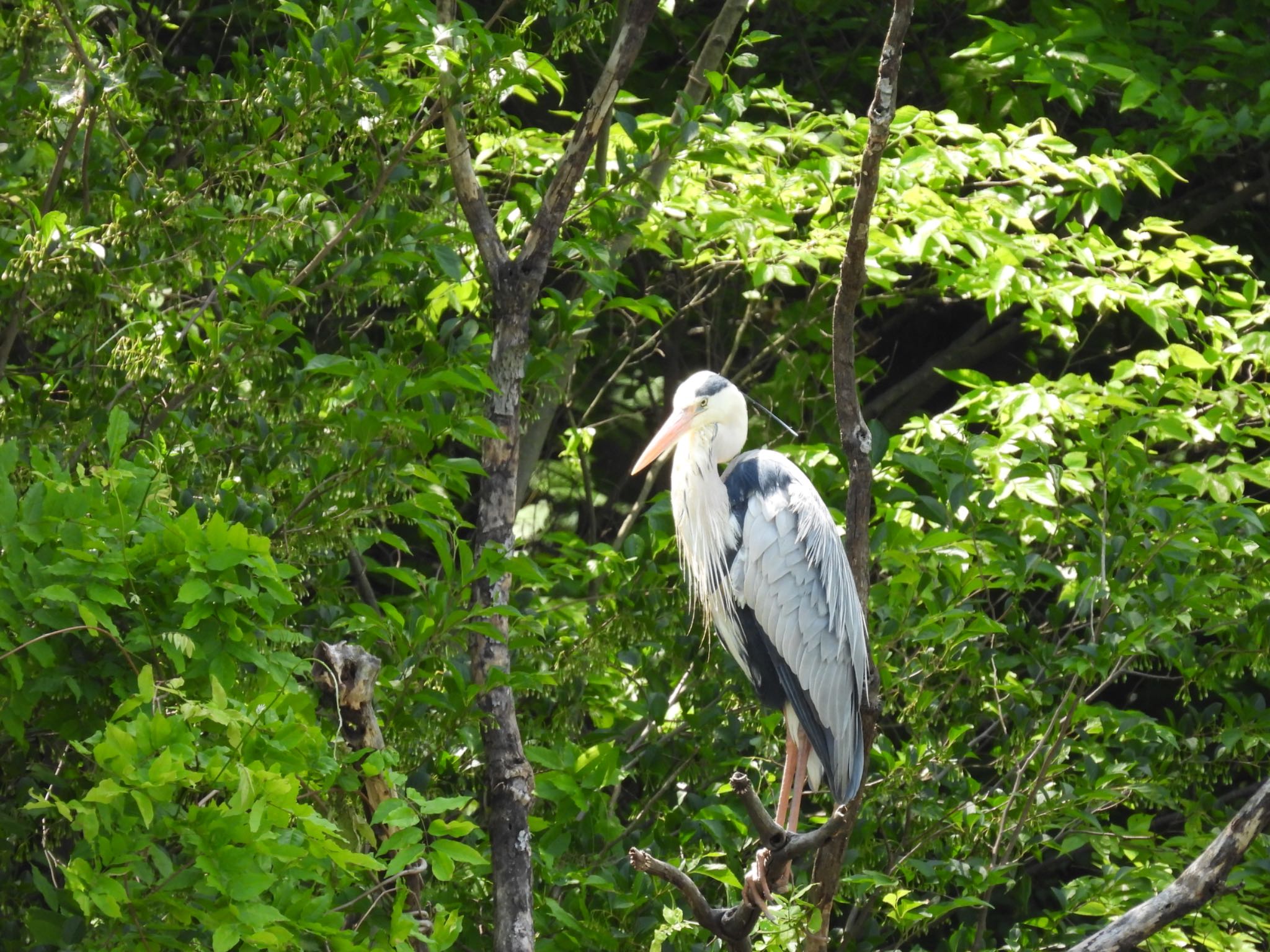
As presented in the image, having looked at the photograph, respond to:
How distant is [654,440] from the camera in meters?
3.47

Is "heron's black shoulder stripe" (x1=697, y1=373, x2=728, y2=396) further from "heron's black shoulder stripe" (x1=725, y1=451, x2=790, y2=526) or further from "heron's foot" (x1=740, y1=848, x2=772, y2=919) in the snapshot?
"heron's foot" (x1=740, y1=848, x2=772, y2=919)

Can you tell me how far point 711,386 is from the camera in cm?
347

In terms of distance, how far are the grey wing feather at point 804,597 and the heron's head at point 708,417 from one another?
0.13 metres

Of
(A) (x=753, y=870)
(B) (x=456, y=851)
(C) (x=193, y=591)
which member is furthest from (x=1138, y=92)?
(C) (x=193, y=591)

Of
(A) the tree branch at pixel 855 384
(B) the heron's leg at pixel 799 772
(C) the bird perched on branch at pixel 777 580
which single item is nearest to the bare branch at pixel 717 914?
(A) the tree branch at pixel 855 384

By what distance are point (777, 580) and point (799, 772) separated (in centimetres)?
46

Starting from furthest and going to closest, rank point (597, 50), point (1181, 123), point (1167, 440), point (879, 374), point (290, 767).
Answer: point (879, 374)
point (597, 50)
point (1167, 440)
point (1181, 123)
point (290, 767)

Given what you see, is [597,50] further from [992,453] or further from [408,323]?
[992,453]

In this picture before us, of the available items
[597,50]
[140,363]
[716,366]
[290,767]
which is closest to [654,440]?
[140,363]

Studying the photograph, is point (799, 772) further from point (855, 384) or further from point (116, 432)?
point (116, 432)

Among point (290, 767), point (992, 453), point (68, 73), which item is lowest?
point (290, 767)

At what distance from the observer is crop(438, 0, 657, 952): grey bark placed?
3383 millimetres

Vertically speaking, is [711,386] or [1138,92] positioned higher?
[1138,92]

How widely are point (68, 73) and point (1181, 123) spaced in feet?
10.2
